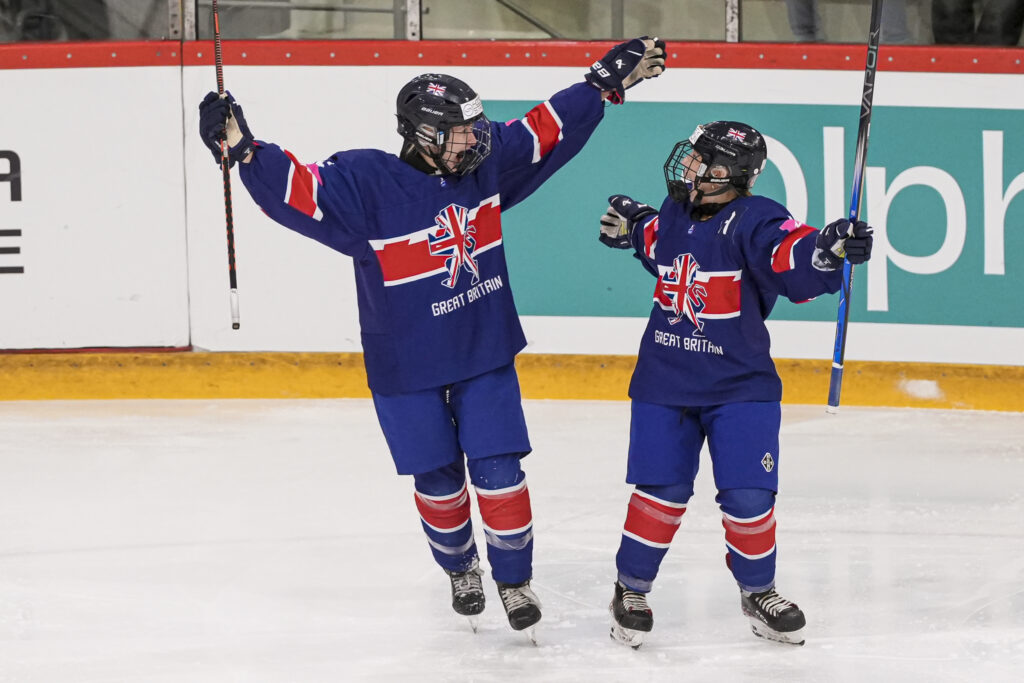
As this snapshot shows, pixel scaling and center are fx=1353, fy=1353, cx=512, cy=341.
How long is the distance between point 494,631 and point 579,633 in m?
0.18

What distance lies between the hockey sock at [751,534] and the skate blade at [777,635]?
7 cm

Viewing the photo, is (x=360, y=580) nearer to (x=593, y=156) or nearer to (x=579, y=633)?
(x=579, y=633)

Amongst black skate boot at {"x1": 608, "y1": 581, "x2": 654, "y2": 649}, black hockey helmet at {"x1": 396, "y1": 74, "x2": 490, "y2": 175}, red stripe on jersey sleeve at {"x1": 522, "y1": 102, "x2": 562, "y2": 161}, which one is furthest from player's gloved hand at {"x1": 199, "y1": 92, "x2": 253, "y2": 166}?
black skate boot at {"x1": 608, "y1": 581, "x2": 654, "y2": 649}

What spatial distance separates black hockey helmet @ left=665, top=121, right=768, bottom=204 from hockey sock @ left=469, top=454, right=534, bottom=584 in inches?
27.2

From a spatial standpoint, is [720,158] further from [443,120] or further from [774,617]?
[774,617]

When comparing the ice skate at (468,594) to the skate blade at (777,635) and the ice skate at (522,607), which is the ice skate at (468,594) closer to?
the ice skate at (522,607)

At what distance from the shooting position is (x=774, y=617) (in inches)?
109

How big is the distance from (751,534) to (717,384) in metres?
0.31

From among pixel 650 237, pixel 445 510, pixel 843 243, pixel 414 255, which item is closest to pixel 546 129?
pixel 650 237

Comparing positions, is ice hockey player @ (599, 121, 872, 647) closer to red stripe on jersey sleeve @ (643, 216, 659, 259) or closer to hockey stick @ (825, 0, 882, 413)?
red stripe on jersey sleeve @ (643, 216, 659, 259)

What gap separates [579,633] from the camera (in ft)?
9.43

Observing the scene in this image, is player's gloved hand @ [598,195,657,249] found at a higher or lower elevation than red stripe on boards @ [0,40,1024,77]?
lower

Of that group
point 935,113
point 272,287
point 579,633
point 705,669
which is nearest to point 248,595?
point 579,633

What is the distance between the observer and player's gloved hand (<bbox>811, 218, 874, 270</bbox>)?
8.39ft
